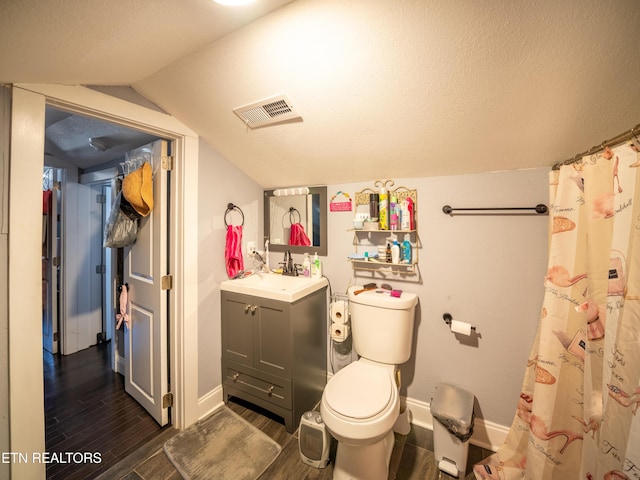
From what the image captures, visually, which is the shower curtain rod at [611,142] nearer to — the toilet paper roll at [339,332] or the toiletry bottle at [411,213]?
the toiletry bottle at [411,213]

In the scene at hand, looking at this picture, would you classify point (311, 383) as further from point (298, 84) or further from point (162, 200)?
point (298, 84)

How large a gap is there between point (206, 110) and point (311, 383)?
194 cm

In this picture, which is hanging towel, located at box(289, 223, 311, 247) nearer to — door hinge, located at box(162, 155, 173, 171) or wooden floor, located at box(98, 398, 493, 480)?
door hinge, located at box(162, 155, 173, 171)

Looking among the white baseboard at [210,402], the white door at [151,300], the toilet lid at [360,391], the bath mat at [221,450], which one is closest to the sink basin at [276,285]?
the white door at [151,300]

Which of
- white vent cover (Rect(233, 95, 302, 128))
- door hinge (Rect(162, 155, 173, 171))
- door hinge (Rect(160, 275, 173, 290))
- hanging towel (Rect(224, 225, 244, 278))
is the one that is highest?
white vent cover (Rect(233, 95, 302, 128))

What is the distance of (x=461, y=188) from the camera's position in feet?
5.24

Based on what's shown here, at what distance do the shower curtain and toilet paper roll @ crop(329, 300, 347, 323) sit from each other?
3.55 ft

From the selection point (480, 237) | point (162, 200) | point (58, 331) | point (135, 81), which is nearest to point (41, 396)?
point (162, 200)

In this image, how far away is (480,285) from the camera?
5.17 ft

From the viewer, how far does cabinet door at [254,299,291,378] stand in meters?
1.65

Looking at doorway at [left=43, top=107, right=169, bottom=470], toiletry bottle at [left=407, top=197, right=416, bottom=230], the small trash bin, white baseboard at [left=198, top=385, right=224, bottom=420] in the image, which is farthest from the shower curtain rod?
white baseboard at [left=198, top=385, right=224, bottom=420]

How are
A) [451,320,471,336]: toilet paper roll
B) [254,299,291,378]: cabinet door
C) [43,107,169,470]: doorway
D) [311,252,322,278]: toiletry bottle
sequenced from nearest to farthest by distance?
[451,320,471,336]: toilet paper roll → [254,299,291,378]: cabinet door → [43,107,169,470]: doorway → [311,252,322,278]: toiletry bottle

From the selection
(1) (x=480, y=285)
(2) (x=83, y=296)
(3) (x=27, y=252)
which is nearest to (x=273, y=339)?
(3) (x=27, y=252)

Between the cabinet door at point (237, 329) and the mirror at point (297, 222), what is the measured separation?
63cm
